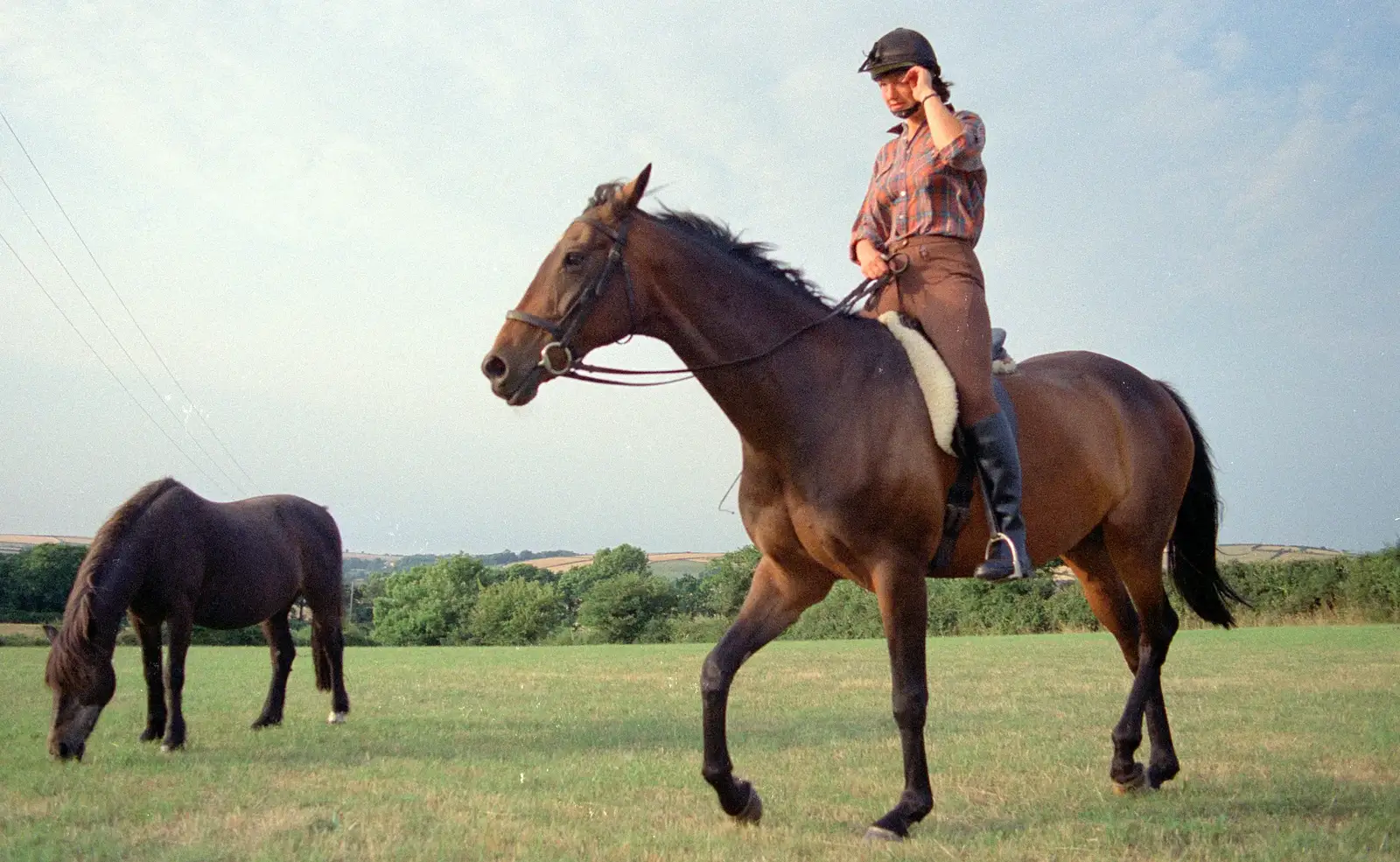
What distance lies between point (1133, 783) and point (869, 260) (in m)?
3.43

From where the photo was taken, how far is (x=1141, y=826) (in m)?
4.66

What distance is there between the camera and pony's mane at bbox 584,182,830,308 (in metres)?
4.92

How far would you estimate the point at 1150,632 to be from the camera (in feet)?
20.9

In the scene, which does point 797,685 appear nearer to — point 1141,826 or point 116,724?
point 116,724

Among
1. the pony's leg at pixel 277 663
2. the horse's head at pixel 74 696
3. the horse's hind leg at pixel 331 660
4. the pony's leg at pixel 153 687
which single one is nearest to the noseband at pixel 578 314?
the horse's head at pixel 74 696

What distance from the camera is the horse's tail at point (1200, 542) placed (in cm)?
732

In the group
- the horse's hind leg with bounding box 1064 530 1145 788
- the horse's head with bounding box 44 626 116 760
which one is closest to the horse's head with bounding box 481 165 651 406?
the horse's hind leg with bounding box 1064 530 1145 788

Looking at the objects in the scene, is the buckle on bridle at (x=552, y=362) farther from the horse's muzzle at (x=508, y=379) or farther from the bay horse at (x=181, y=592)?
the bay horse at (x=181, y=592)

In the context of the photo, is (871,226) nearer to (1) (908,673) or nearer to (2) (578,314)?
(2) (578,314)

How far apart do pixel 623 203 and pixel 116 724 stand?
8.75 m

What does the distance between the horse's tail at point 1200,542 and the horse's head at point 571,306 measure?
4.66 m

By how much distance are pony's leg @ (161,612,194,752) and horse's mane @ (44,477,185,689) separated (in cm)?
85

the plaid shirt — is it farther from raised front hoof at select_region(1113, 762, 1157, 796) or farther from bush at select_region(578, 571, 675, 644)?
bush at select_region(578, 571, 675, 644)

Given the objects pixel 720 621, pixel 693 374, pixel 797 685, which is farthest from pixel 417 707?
pixel 720 621
